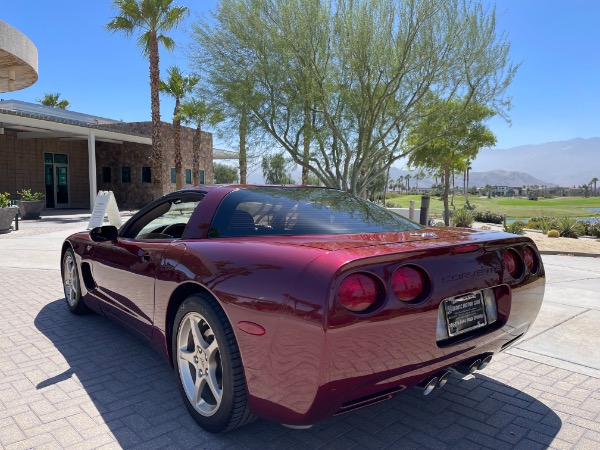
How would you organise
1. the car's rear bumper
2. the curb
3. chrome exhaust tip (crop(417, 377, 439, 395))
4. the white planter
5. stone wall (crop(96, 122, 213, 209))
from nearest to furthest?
1. the car's rear bumper
2. chrome exhaust tip (crop(417, 377, 439, 395))
3. the curb
4. the white planter
5. stone wall (crop(96, 122, 213, 209))

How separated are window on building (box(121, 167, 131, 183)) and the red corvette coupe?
87.1 feet

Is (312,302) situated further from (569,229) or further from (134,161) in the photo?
(134,161)

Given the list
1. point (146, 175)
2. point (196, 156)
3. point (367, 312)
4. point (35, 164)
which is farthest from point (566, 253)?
point (35, 164)

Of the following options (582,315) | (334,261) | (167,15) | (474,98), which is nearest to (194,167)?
(167,15)

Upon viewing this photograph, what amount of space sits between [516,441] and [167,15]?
75.8 feet

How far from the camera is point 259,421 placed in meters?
2.63

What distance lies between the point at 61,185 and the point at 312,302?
28.6 m

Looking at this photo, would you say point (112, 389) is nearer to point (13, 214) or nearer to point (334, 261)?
point (334, 261)

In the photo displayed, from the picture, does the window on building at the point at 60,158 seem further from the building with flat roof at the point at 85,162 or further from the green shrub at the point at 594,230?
the green shrub at the point at 594,230

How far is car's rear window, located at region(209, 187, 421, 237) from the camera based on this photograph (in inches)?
107

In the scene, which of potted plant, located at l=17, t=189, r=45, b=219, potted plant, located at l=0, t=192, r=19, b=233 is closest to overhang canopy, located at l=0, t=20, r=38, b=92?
potted plant, located at l=0, t=192, r=19, b=233

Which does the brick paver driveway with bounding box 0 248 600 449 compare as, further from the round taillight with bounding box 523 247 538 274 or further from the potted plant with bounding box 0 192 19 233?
the potted plant with bounding box 0 192 19 233

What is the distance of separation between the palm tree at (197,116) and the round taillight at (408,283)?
12.8m

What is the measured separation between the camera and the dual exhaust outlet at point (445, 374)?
7.39ft
